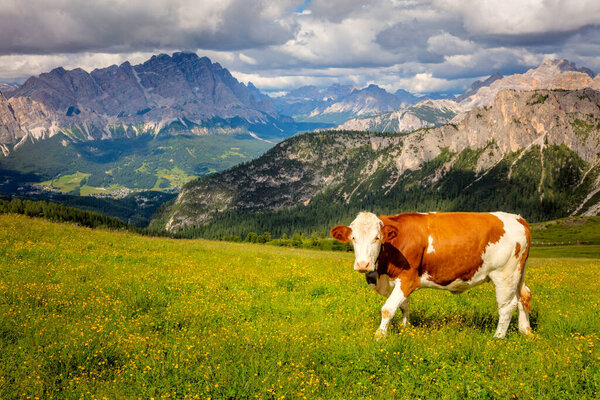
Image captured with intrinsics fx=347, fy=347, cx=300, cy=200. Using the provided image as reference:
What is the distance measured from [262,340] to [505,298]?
7.48 meters

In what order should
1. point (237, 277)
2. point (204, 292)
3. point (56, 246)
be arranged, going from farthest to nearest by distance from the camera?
1. point (56, 246)
2. point (237, 277)
3. point (204, 292)

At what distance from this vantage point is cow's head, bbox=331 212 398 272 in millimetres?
9547

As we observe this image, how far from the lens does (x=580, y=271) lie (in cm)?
2161

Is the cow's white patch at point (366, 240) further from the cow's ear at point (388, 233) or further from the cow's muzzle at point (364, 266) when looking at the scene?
the cow's ear at point (388, 233)

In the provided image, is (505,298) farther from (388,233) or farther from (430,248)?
(388,233)

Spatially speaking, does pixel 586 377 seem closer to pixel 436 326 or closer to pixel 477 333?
pixel 477 333

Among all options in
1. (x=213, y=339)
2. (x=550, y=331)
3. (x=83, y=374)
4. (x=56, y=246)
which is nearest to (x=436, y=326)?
(x=550, y=331)

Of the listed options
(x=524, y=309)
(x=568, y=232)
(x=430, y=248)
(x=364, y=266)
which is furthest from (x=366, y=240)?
(x=568, y=232)

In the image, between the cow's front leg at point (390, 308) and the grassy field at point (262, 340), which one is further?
the cow's front leg at point (390, 308)

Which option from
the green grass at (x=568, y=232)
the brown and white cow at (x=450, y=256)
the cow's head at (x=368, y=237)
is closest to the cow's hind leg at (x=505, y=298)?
the brown and white cow at (x=450, y=256)

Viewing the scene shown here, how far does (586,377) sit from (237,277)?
13.1 metres

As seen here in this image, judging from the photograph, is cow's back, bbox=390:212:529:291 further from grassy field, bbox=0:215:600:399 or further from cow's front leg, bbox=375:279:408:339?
grassy field, bbox=0:215:600:399

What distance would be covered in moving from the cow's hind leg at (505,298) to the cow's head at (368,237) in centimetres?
377

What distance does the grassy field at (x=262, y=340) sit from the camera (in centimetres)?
705
